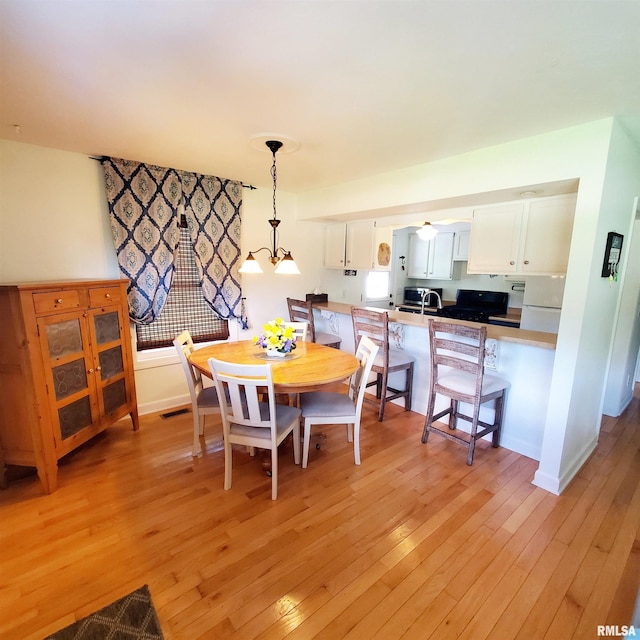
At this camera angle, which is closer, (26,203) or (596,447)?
(26,203)

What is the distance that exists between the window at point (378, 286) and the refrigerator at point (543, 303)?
6.87ft

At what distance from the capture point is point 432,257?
5508 millimetres

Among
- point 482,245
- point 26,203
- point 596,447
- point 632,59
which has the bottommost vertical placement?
point 596,447

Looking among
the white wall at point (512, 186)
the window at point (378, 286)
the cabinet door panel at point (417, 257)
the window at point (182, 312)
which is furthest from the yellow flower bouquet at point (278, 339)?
the cabinet door panel at point (417, 257)

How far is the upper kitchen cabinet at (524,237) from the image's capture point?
2.53m

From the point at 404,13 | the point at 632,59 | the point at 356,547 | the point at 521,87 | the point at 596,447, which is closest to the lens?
the point at 404,13

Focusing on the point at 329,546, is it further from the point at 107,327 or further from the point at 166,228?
the point at 166,228

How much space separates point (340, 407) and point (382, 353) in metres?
0.92

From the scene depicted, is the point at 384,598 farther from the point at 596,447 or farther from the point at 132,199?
the point at 132,199

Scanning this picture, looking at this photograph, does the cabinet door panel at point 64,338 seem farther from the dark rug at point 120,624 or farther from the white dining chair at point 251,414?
the dark rug at point 120,624

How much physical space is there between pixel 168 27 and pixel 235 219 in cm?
Answer: 241

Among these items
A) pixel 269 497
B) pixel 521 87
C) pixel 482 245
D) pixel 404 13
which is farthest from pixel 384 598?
pixel 482 245

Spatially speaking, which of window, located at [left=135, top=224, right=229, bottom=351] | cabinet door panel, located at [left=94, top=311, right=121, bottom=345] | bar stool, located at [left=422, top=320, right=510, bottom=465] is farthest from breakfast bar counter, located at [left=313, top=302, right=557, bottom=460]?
cabinet door panel, located at [left=94, top=311, right=121, bottom=345]

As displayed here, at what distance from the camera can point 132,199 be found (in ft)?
9.83
